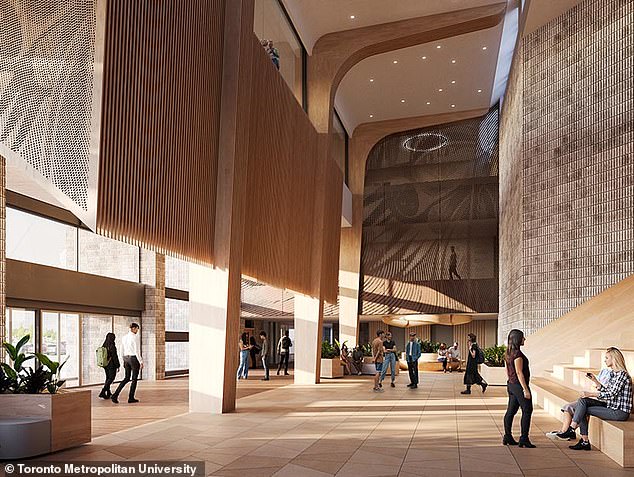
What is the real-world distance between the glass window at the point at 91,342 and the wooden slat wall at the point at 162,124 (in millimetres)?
8666

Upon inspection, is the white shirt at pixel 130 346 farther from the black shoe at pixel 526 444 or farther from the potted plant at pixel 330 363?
the potted plant at pixel 330 363

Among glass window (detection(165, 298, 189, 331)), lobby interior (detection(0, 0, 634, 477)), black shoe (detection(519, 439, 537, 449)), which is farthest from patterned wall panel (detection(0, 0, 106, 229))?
glass window (detection(165, 298, 189, 331))

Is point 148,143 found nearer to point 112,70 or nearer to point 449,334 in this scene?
point 112,70

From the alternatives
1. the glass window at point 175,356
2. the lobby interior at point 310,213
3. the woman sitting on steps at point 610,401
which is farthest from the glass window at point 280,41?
the woman sitting on steps at point 610,401

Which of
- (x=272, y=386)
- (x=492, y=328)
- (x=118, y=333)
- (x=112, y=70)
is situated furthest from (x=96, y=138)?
(x=492, y=328)

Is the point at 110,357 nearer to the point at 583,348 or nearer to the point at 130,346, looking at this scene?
the point at 130,346

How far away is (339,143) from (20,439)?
1924cm

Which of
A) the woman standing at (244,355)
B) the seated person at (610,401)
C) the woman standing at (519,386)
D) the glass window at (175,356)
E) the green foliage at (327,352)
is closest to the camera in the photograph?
the seated person at (610,401)

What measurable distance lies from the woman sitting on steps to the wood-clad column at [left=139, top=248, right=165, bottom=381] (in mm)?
13933

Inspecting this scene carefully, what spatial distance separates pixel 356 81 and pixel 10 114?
15034mm

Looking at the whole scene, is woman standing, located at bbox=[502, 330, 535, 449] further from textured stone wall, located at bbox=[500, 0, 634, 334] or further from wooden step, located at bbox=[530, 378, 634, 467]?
textured stone wall, located at bbox=[500, 0, 634, 334]

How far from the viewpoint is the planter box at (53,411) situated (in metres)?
6.89

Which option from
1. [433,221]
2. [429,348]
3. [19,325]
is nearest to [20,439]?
[19,325]

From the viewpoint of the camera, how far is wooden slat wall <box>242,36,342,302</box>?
41.1ft
